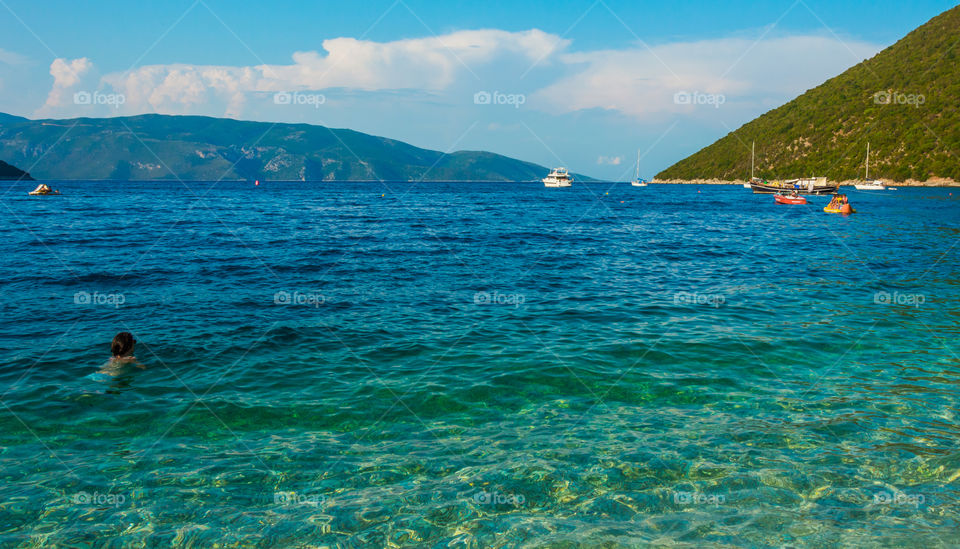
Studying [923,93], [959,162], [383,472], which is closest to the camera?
[383,472]

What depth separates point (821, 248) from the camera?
3738cm

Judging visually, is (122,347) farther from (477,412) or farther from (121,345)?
(477,412)

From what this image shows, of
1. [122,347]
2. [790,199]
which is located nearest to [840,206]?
[790,199]

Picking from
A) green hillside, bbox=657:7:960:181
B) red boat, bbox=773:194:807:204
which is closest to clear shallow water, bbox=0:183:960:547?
red boat, bbox=773:194:807:204

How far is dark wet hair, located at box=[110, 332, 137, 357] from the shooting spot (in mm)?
13055

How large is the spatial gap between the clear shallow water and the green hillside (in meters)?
147

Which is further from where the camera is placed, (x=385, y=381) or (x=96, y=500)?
(x=385, y=381)

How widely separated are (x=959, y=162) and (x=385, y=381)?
179 m

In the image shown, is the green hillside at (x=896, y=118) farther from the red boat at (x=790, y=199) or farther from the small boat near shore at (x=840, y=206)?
the small boat near shore at (x=840, y=206)

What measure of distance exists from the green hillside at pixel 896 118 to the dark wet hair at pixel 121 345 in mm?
159296

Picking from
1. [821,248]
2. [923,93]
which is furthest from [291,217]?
[923,93]

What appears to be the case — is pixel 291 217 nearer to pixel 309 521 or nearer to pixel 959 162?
pixel 309 521

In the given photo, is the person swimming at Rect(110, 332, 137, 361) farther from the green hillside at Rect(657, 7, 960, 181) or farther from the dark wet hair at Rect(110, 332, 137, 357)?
the green hillside at Rect(657, 7, 960, 181)

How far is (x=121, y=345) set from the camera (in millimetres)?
13117
